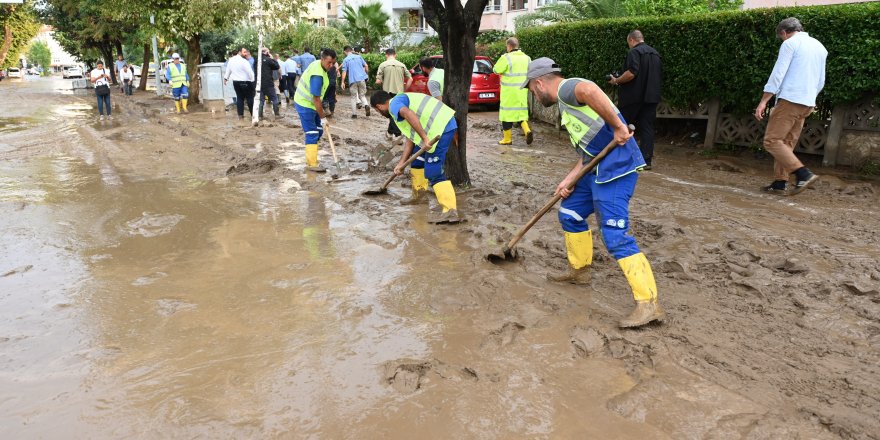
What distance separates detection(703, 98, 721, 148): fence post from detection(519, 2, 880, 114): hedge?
12cm

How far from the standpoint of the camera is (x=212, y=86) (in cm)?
1722

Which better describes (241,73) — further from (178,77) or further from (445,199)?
(445,199)

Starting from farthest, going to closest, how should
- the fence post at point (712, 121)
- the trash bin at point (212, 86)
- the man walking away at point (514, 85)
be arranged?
1. the trash bin at point (212, 86)
2. the man walking away at point (514, 85)
3. the fence post at point (712, 121)

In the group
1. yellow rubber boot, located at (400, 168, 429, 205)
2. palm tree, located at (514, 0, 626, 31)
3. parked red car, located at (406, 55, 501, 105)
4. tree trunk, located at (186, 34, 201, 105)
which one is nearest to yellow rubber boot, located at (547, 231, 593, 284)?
yellow rubber boot, located at (400, 168, 429, 205)

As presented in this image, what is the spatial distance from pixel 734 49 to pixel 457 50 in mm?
3775

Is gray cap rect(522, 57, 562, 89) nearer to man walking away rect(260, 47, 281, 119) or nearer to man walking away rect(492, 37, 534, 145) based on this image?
man walking away rect(492, 37, 534, 145)

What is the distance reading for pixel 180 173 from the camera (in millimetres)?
8383

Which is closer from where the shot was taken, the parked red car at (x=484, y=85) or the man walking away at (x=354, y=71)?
the man walking away at (x=354, y=71)

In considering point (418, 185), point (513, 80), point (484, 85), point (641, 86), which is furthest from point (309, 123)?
point (484, 85)

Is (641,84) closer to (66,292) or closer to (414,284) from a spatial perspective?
(414,284)

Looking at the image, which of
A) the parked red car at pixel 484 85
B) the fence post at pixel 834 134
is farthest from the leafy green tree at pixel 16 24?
the fence post at pixel 834 134

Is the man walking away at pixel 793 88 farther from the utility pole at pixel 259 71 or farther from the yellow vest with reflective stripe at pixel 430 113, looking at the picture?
the utility pole at pixel 259 71

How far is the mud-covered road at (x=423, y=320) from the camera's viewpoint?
2650mm

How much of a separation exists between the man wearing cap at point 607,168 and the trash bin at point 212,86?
50.7ft
